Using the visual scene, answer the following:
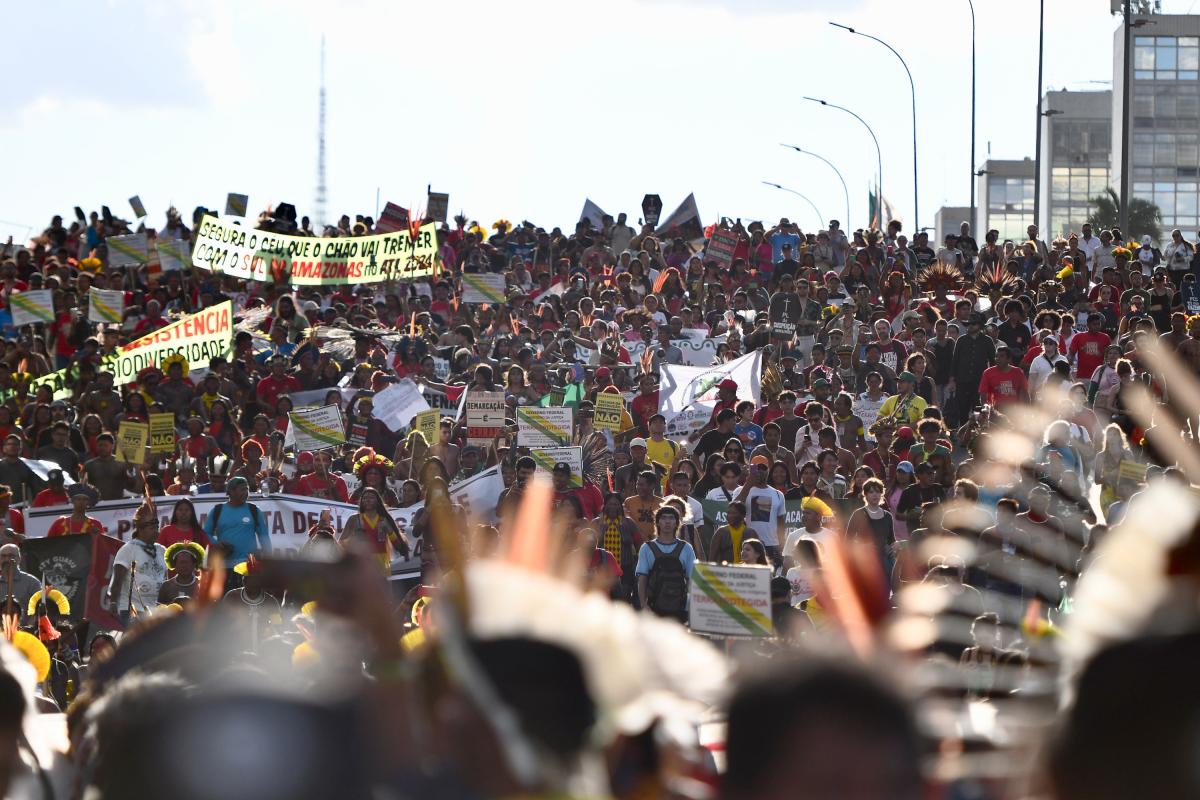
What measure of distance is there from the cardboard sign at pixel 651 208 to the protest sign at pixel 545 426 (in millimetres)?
14889

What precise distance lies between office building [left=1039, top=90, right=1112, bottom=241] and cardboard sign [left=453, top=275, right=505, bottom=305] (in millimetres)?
108003

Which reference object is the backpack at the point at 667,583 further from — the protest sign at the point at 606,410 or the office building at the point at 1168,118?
the office building at the point at 1168,118

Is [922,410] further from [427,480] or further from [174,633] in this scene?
[174,633]

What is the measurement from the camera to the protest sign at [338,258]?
25.5 meters

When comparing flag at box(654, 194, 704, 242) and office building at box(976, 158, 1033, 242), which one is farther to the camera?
office building at box(976, 158, 1033, 242)

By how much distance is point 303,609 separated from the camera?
399 inches

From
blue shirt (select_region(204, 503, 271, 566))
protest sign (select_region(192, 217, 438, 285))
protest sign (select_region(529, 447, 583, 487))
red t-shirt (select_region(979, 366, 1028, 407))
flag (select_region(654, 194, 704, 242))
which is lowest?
blue shirt (select_region(204, 503, 271, 566))

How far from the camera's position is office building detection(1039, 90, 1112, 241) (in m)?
128

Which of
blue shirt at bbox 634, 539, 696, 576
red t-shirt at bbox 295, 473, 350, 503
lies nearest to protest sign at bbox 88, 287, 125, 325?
red t-shirt at bbox 295, 473, 350, 503

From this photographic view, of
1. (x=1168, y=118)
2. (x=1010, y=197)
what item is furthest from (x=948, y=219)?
(x=1168, y=118)

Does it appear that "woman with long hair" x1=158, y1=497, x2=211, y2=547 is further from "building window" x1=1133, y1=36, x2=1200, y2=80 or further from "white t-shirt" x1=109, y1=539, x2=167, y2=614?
"building window" x1=1133, y1=36, x2=1200, y2=80

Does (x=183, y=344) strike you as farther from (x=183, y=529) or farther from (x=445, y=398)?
(x=183, y=529)

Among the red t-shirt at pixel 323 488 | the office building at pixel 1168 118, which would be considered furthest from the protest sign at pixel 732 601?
the office building at pixel 1168 118

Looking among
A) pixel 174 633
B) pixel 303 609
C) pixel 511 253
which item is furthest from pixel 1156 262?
pixel 174 633
